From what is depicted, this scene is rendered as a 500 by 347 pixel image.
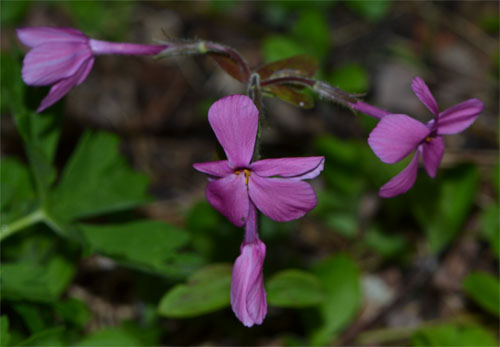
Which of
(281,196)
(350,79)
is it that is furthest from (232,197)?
(350,79)

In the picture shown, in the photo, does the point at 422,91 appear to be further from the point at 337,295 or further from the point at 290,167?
the point at 337,295

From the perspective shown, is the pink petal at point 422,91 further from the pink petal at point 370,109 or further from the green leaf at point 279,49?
the green leaf at point 279,49

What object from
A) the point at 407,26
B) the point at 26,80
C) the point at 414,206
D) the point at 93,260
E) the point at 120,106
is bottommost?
the point at 93,260

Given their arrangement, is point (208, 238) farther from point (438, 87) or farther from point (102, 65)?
point (438, 87)

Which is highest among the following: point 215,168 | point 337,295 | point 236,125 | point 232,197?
point 236,125

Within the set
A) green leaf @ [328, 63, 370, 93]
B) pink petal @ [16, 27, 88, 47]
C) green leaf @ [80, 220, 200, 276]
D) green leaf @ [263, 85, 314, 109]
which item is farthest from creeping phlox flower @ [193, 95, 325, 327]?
green leaf @ [328, 63, 370, 93]

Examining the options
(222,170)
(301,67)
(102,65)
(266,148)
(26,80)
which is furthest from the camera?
(102,65)

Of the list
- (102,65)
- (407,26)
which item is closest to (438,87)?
(407,26)
